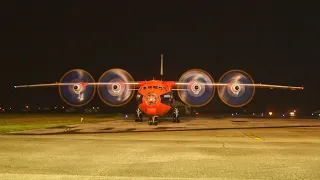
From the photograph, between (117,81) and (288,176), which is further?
(117,81)

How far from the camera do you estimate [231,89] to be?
44.8 meters

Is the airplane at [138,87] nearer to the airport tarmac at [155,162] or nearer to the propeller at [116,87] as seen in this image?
the propeller at [116,87]

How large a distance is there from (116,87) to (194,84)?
905 cm

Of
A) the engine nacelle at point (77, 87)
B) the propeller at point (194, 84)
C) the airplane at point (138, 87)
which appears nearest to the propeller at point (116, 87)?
the airplane at point (138, 87)

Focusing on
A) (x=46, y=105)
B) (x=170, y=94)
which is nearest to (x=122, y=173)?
(x=170, y=94)

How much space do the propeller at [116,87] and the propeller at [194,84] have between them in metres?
6.11

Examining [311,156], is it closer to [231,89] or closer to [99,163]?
[99,163]

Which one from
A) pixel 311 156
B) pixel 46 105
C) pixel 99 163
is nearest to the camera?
pixel 99 163

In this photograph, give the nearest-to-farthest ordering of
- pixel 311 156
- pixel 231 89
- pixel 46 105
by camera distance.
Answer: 1. pixel 311 156
2. pixel 231 89
3. pixel 46 105

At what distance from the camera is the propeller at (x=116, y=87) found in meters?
44.0

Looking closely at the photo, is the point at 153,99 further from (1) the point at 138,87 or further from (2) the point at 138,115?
(1) the point at 138,87

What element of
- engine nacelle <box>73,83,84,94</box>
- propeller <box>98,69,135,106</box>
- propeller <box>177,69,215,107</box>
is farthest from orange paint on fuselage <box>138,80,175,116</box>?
engine nacelle <box>73,83,84,94</box>

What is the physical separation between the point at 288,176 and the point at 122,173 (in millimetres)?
4297

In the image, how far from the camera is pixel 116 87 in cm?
4403
